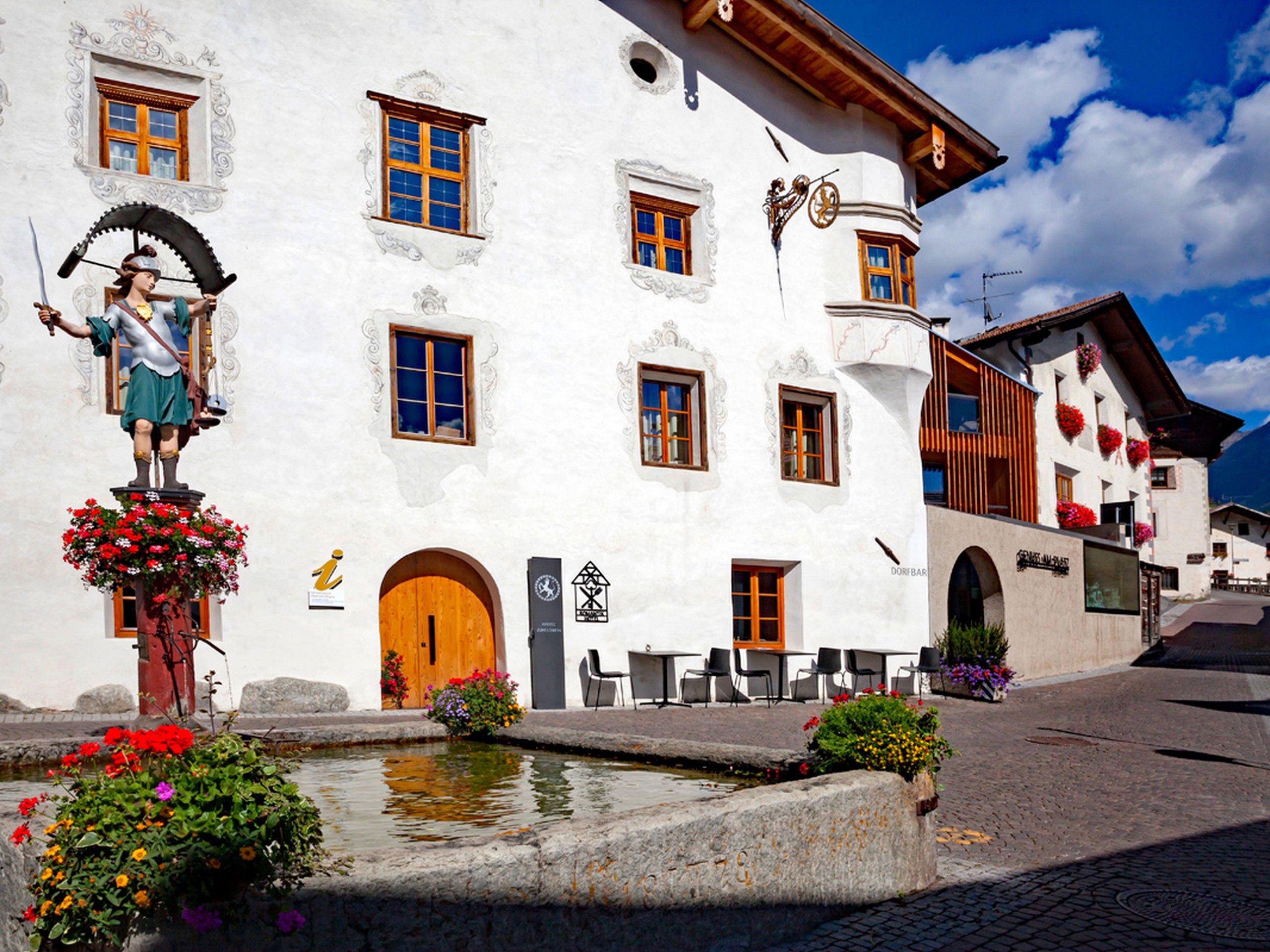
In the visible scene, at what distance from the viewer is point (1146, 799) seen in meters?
8.67

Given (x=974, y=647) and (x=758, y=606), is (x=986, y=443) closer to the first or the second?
(x=974, y=647)

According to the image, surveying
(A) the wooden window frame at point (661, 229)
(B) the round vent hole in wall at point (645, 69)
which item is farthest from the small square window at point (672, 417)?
(B) the round vent hole in wall at point (645, 69)

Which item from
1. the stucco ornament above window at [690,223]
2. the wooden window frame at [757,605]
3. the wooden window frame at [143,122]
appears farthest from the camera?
the wooden window frame at [757,605]

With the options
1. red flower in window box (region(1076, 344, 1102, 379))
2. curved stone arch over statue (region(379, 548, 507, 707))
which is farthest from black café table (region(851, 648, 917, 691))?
red flower in window box (region(1076, 344, 1102, 379))

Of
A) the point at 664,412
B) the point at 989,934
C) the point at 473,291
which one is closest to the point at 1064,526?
the point at 664,412

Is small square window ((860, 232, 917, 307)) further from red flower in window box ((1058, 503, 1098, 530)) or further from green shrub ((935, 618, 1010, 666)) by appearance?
red flower in window box ((1058, 503, 1098, 530))

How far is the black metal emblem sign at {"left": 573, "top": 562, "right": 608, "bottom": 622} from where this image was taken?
51.1 feet

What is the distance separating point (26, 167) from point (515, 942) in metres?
11.7

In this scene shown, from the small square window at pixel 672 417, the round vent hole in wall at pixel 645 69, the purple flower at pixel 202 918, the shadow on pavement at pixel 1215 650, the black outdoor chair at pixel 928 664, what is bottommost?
the shadow on pavement at pixel 1215 650

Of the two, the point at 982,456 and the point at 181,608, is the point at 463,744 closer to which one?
the point at 181,608

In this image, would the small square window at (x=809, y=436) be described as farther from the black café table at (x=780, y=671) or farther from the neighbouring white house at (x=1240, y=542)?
the neighbouring white house at (x=1240, y=542)

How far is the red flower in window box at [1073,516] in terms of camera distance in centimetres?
3016

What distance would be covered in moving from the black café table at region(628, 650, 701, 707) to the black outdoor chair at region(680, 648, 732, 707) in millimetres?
209

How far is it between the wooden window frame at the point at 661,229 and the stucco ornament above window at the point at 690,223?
40 mm
